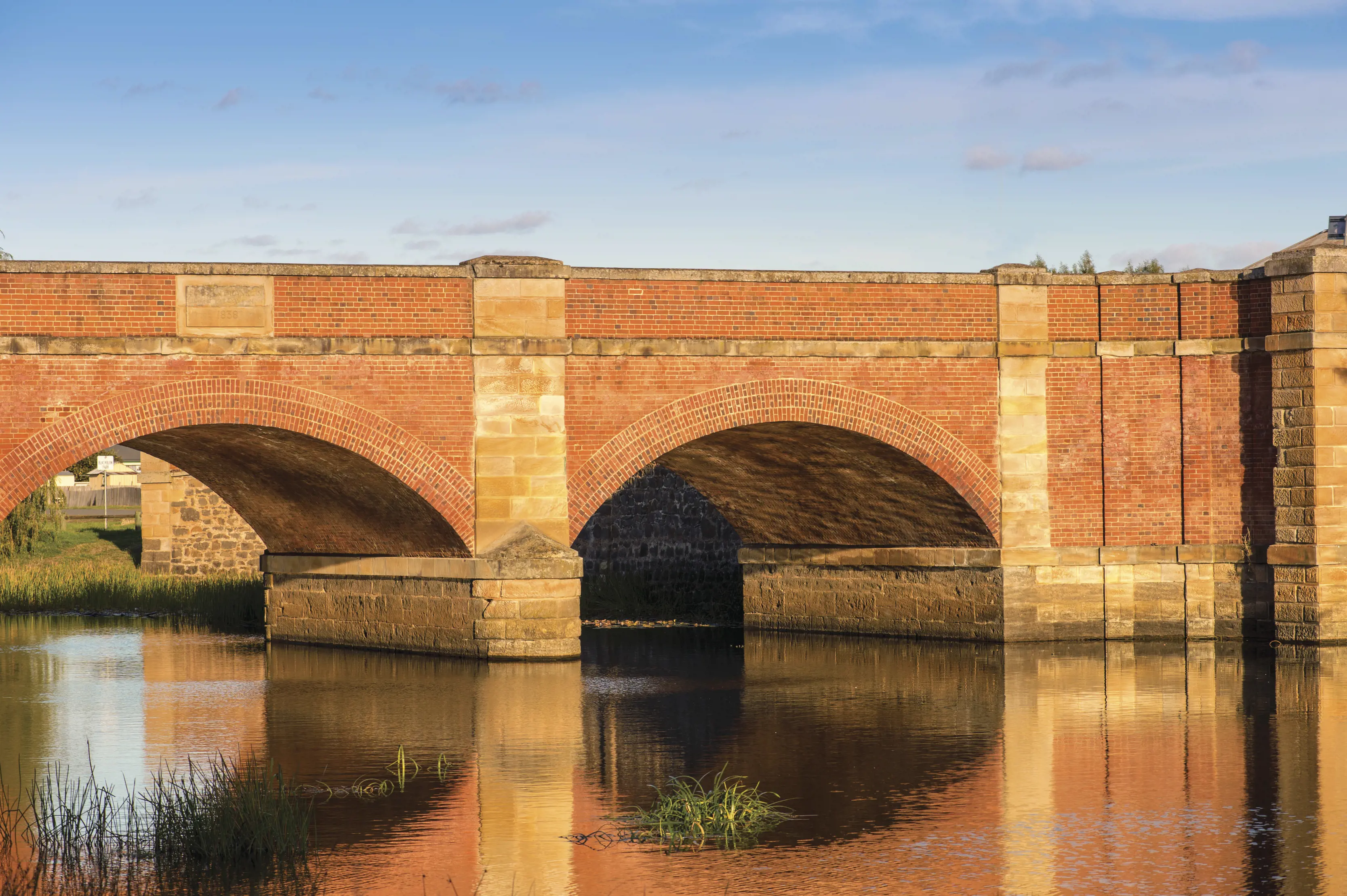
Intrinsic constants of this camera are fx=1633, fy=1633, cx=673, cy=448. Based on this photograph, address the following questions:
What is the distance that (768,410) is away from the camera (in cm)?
1991

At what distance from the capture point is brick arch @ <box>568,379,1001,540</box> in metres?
19.4

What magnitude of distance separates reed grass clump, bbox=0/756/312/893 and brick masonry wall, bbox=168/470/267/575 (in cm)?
2357

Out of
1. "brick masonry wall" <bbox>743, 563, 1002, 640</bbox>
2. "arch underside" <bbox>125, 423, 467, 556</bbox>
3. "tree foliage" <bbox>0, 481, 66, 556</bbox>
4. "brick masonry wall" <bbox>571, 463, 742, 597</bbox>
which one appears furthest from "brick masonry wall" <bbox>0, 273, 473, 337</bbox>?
"tree foliage" <bbox>0, 481, 66, 556</bbox>

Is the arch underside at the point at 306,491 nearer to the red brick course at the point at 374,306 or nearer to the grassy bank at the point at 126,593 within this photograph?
the red brick course at the point at 374,306

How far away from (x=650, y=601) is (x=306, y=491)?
8298mm

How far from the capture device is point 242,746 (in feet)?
44.4

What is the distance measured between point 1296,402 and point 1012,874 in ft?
43.6

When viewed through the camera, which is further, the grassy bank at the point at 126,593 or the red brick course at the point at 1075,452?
the grassy bank at the point at 126,593

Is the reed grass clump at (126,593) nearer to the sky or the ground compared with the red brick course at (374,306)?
nearer to the ground

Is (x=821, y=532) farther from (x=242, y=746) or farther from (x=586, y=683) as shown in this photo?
(x=242, y=746)

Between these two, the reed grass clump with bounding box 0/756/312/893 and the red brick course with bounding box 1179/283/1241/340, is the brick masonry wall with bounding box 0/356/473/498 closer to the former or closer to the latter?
the reed grass clump with bounding box 0/756/312/893

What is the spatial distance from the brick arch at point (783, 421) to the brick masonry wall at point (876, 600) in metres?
1.12

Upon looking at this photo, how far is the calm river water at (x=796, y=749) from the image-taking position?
30.1ft

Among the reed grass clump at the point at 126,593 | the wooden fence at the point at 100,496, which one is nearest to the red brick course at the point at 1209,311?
the reed grass clump at the point at 126,593
